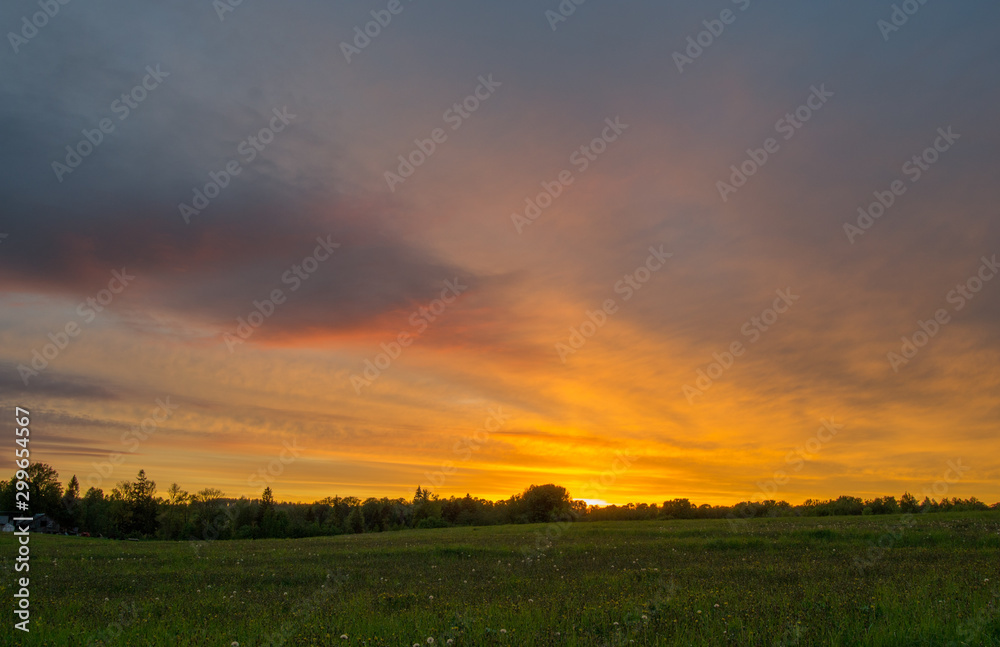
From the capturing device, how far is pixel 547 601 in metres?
10.7

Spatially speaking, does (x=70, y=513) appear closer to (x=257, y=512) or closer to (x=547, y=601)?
(x=257, y=512)

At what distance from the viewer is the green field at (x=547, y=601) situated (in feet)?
26.9

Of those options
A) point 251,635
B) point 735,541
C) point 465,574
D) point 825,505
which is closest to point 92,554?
point 465,574

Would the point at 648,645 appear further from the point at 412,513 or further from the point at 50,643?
the point at 412,513

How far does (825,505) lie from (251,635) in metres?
68.1

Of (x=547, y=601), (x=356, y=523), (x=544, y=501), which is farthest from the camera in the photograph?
(x=356, y=523)

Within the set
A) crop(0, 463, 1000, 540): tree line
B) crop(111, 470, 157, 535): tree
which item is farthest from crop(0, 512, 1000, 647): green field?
crop(111, 470, 157, 535): tree

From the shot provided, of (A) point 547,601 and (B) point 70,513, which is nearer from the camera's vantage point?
(A) point 547,601

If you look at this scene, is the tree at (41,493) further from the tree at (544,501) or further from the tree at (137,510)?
the tree at (544,501)

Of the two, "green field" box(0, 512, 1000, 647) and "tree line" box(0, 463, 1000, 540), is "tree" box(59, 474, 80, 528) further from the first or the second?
"green field" box(0, 512, 1000, 647)

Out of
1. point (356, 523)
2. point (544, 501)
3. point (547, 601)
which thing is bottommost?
point (356, 523)

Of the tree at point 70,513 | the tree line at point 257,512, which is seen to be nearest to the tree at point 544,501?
the tree line at point 257,512

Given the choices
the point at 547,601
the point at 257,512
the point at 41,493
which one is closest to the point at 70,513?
the point at 41,493

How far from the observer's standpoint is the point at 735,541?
24.6m
